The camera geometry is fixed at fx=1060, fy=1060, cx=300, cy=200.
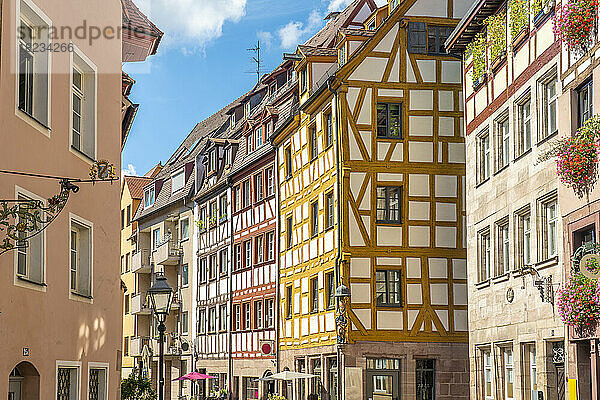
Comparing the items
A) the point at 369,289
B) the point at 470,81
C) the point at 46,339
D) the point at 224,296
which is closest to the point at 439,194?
the point at 369,289

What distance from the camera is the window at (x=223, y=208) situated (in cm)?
4652

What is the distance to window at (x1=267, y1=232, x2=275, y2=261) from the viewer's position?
39806mm

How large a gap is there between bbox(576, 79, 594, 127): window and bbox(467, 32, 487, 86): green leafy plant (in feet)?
20.7

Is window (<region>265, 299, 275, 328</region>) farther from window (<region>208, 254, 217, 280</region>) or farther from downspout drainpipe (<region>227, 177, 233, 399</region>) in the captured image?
window (<region>208, 254, 217, 280</region>)

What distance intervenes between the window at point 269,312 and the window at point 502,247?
17348 millimetres

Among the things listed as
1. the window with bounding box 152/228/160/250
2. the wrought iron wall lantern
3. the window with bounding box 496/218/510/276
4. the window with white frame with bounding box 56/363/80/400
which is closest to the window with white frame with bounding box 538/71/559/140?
the window with bounding box 496/218/510/276

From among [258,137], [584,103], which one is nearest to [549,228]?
[584,103]

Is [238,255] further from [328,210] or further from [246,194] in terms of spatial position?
[328,210]

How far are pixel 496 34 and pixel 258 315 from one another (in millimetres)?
20912

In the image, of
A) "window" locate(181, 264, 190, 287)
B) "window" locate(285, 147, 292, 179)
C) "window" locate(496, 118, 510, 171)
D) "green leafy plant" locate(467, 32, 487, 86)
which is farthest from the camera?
"window" locate(181, 264, 190, 287)

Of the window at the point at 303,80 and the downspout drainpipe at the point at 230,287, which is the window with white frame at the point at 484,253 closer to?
the window at the point at 303,80

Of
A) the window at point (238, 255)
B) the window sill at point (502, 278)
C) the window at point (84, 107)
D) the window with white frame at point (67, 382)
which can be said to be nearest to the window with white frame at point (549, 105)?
the window sill at point (502, 278)

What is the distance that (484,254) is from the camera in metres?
24.3

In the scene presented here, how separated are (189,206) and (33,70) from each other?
129 feet
